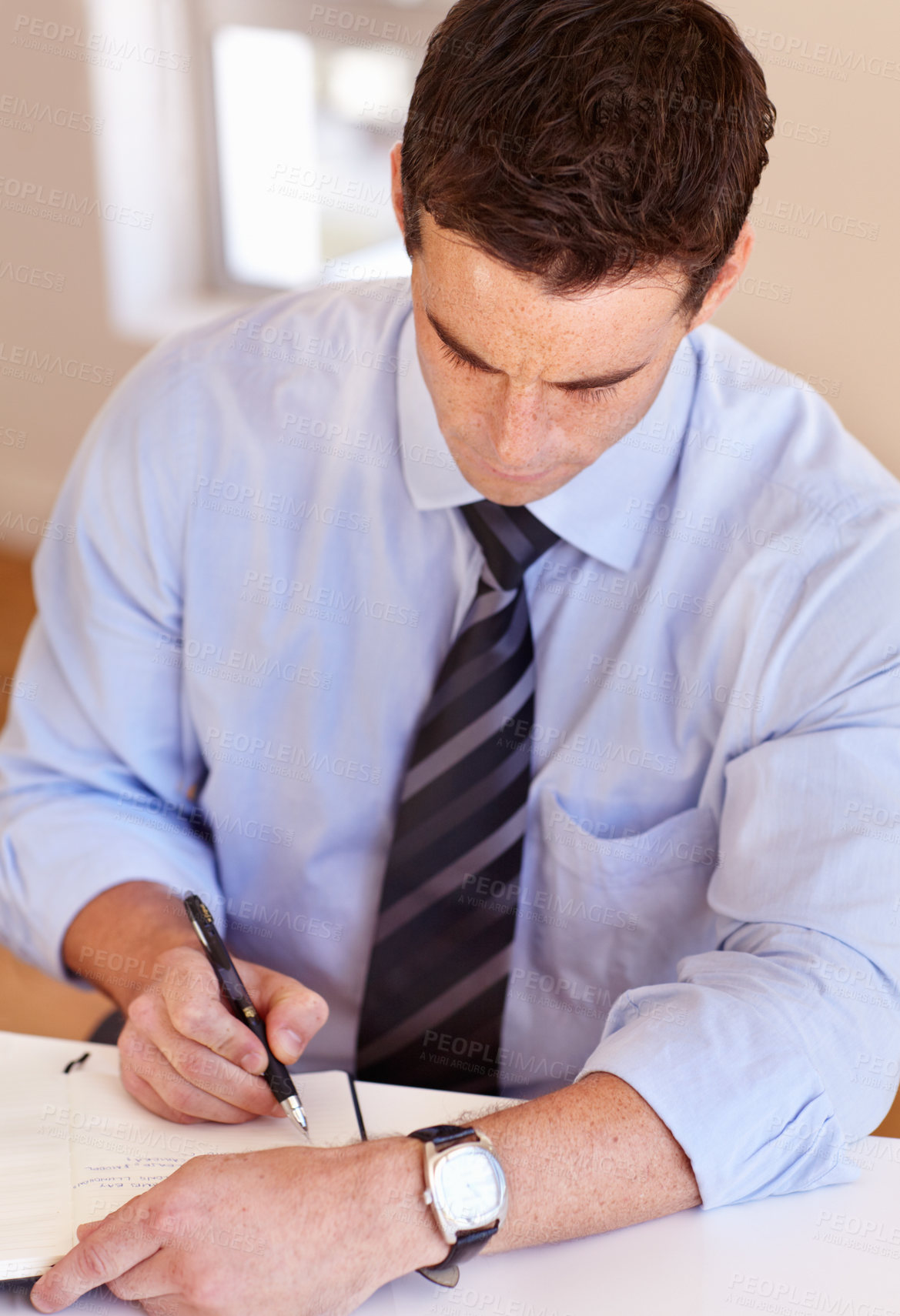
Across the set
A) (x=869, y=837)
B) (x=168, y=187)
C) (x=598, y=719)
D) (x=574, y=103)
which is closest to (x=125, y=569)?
(x=598, y=719)

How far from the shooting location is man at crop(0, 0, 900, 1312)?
32.9 inches

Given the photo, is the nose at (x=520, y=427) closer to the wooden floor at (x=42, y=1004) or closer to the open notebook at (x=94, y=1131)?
the open notebook at (x=94, y=1131)

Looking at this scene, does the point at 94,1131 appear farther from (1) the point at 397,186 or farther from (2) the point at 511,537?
(1) the point at 397,186

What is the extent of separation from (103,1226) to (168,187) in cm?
295

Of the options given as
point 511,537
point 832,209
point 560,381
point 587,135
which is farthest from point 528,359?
point 832,209

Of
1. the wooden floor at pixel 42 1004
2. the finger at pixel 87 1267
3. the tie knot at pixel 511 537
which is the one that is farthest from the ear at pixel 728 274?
the wooden floor at pixel 42 1004

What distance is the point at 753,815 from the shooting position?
103 centimetres

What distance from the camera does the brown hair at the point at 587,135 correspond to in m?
0.82

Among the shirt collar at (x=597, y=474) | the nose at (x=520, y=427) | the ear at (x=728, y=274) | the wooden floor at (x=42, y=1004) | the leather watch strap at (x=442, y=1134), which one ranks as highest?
the ear at (x=728, y=274)

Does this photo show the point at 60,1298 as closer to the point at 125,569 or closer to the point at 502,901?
the point at 502,901

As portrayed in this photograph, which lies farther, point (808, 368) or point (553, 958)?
point (808, 368)

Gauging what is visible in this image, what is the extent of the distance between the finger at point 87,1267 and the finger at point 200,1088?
0.53 ft

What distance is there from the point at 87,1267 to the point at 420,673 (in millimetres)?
635

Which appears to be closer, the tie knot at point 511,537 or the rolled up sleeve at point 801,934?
the rolled up sleeve at point 801,934
